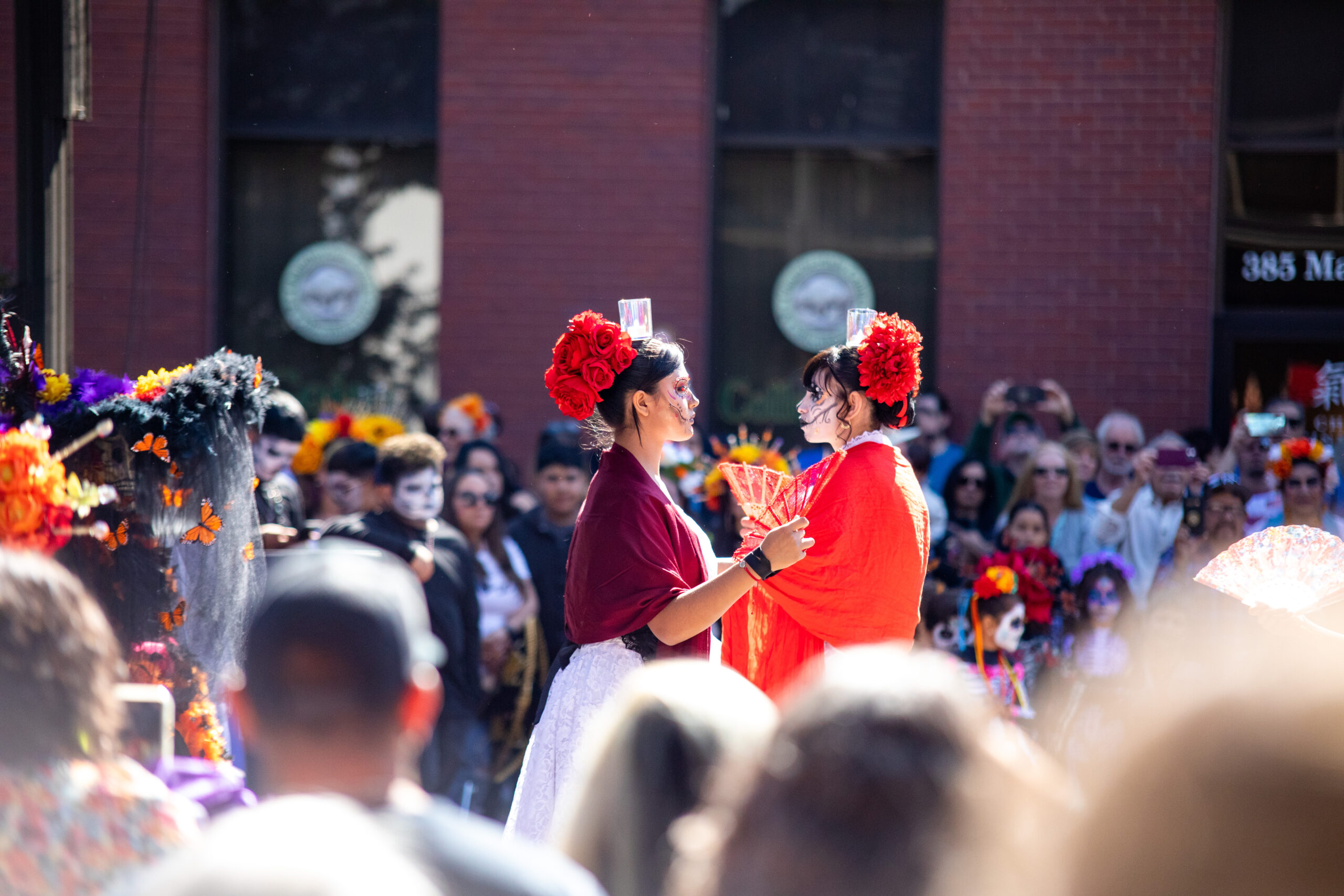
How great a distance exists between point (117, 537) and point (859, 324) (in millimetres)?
2154

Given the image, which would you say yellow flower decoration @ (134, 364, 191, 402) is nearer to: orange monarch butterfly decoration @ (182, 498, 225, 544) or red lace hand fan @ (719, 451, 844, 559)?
orange monarch butterfly decoration @ (182, 498, 225, 544)

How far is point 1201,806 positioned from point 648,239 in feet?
22.9

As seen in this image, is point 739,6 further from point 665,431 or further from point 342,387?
Answer: point 665,431

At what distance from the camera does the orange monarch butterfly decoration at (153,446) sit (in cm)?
359

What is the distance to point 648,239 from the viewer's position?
8.20 meters

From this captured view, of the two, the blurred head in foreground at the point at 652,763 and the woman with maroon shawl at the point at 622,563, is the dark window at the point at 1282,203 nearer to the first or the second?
the woman with maroon shawl at the point at 622,563

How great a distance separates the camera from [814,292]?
839 centimetres

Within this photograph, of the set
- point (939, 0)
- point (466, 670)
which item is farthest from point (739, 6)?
point (466, 670)

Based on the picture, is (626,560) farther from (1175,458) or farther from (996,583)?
(1175,458)

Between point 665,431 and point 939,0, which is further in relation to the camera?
point 939,0

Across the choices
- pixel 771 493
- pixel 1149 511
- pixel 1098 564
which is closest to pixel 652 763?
pixel 771 493

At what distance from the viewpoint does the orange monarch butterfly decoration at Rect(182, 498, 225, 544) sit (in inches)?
145

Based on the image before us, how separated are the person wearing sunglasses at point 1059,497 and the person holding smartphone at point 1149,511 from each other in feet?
0.23

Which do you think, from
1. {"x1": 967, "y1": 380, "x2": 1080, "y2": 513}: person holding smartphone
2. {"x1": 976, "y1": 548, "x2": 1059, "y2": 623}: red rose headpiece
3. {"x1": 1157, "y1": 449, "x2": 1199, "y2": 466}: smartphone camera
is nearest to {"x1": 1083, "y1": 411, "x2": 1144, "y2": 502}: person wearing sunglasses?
{"x1": 967, "y1": 380, "x2": 1080, "y2": 513}: person holding smartphone
